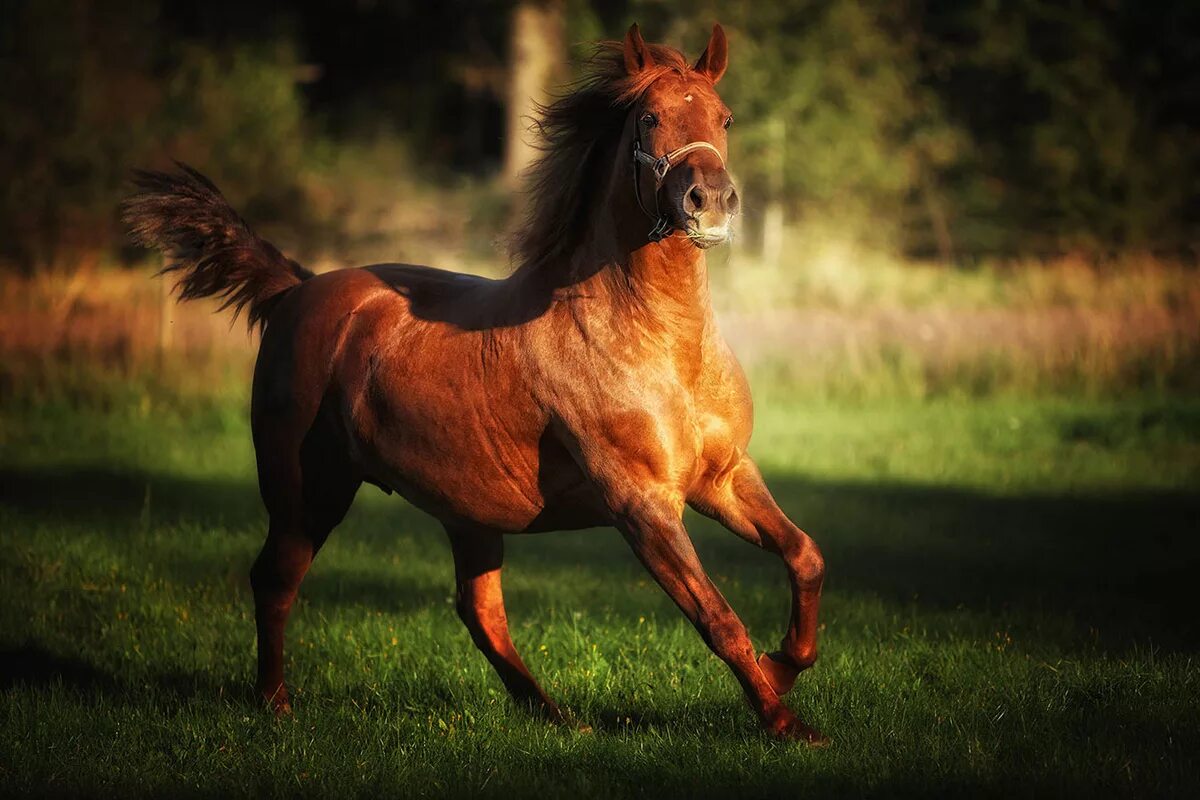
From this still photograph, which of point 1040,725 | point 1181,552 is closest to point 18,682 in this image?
point 1040,725

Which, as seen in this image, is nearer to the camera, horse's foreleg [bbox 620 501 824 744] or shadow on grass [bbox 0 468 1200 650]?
horse's foreleg [bbox 620 501 824 744]

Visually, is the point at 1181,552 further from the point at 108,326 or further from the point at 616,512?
the point at 108,326

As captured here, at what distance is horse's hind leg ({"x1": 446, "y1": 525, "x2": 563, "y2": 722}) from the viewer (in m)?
6.37

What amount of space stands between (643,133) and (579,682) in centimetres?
253

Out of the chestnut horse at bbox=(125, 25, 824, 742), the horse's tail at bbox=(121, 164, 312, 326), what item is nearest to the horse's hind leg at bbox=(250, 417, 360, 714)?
the chestnut horse at bbox=(125, 25, 824, 742)

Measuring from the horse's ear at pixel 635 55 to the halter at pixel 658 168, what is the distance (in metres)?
0.32

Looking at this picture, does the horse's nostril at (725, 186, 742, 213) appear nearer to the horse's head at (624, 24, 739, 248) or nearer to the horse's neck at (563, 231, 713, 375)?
the horse's head at (624, 24, 739, 248)

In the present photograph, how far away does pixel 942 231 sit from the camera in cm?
3156

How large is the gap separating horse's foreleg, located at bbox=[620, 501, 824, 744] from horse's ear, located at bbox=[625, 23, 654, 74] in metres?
1.69

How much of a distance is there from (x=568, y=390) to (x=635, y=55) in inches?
50.9

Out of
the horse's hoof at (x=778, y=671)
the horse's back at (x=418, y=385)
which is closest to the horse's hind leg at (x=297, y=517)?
the horse's back at (x=418, y=385)

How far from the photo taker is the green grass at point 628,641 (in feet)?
16.7

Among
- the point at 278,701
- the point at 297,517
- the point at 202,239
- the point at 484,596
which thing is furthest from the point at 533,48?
the point at 278,701

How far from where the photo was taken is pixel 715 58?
18.3ft
